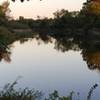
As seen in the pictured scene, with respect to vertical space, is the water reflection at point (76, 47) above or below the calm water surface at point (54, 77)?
above

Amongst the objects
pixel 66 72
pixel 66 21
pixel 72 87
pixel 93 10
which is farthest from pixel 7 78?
pixel 66 21

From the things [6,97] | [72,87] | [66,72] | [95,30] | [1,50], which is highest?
[95,30]

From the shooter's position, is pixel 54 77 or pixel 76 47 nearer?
pixel 54 77

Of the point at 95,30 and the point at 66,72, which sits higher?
the point at 95,30

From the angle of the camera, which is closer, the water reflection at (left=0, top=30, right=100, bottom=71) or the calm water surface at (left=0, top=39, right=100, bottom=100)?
→ the calm water surface at (left=0, top=39, right=100, bottom=100)

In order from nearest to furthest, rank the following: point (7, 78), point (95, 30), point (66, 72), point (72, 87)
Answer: point (72, 87) → point (7, 78) → point (66, 72) → point (95, 30)

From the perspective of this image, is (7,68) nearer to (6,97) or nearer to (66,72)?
(66,72)

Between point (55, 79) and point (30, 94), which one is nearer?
point (30, 94)

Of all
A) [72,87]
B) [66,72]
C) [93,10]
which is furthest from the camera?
[93,10]

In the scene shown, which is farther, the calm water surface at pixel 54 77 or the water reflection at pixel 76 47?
the water reflection at pixel 76 47

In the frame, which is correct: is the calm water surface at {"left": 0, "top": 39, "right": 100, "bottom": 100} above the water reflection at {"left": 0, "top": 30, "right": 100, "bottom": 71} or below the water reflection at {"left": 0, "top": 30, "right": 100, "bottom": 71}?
below

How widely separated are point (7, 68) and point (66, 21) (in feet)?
161

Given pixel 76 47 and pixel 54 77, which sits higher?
pixel 76 47

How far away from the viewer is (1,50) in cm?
2962
